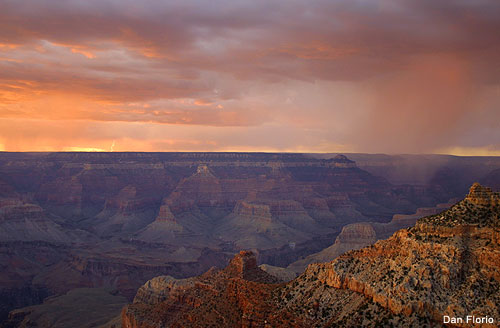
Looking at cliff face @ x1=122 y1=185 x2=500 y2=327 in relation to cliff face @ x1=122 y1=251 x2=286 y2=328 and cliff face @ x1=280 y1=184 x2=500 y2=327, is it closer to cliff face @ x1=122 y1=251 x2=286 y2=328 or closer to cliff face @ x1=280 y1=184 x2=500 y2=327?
cliff face @ x1=280 y1=184 x2=500 y2=327

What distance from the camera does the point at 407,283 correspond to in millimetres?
41531

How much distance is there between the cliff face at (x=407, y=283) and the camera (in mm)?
39812

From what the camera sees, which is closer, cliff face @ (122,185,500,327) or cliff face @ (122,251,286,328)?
cliff face @ (122,185,500,327)

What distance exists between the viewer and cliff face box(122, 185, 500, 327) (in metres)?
39.8

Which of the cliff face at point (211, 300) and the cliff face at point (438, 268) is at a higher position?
the cliff face at point (438, 268)

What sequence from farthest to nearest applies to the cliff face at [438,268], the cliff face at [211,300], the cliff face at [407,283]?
1. the cliff face at [211,300]
2. the cliff face at [407,283]
3. the cliff face at [438,268]

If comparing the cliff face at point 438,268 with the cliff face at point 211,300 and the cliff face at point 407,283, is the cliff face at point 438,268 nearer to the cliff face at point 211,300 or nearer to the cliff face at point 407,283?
the cliff face at point 407,283

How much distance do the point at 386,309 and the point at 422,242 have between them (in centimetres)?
630

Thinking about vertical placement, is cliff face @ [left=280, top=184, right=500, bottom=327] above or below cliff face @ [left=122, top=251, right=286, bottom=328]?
above

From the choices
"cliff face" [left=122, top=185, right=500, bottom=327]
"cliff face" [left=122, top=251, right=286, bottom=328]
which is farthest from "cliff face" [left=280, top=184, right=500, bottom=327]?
"cliff face" [left=122, top=251, right=286, bottom=328]

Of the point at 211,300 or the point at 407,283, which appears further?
the point at 211,300

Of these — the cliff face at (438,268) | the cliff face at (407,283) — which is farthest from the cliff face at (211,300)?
the cliff face at (438,268)

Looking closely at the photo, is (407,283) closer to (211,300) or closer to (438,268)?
(438,268)

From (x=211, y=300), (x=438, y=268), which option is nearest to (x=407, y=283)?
(x=438, y=268)
